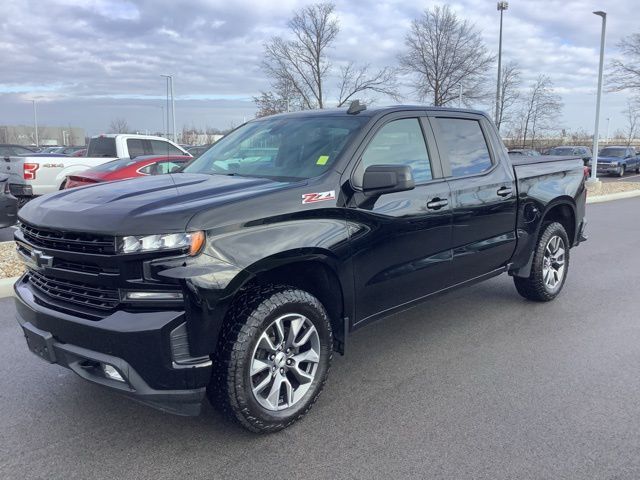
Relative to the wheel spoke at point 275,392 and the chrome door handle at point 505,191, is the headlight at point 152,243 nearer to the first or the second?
the wheel spoke at point 275,392

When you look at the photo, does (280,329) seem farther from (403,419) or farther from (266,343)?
(403,419)

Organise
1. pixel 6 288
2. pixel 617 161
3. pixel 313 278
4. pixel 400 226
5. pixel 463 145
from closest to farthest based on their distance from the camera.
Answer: pixel 313 278, pixel 400 226, pixel 463 145, pixel 6 288, pixel 617 161

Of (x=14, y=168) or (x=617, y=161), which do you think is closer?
(x=14, y=168)

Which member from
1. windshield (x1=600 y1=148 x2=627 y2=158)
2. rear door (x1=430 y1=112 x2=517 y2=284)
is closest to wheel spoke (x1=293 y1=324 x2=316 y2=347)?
rear door (x1=430 y1=112 x2=517 y2=284)

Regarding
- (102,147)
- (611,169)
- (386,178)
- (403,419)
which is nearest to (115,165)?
(102,147)

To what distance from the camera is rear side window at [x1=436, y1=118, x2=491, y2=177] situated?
4434 millimetres

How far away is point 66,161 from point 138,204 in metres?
10.9

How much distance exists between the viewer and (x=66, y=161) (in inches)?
498

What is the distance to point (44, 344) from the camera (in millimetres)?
3014

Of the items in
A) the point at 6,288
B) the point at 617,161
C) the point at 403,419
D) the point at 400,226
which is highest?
the point at 617,161

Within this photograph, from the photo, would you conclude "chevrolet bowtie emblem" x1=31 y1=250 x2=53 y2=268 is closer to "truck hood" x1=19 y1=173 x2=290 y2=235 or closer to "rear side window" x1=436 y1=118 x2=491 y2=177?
"truck hood" x1=19 y1=173 x2=290 y2=235

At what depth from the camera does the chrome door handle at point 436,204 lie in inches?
159

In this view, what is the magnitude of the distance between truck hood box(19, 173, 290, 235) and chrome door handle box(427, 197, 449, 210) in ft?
4.00

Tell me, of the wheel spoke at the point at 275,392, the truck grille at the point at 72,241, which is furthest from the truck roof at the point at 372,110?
the truck grille at the point at 72,241
